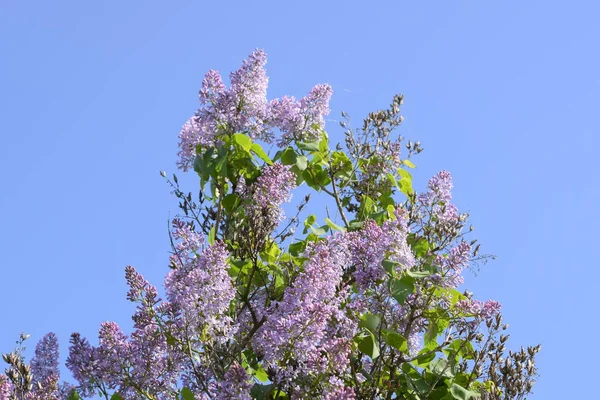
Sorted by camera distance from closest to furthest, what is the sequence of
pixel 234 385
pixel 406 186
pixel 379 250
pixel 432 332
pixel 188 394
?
pixel 234 385 → pixel 188 394 → pixel 379 250 → pixel 432 332 → pixel 406 186

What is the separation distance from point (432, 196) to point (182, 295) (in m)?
1.95

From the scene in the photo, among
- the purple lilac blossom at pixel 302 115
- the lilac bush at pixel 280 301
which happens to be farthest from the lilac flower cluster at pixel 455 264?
the purple lilac blossom at pixel 302 115

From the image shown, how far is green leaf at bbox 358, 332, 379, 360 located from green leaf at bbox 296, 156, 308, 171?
1.44m

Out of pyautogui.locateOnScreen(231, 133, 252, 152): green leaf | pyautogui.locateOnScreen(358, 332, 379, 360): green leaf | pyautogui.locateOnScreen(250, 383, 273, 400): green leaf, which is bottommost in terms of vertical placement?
pyautogui.locateOnScreen(250, 383, 273, 400): green leaf

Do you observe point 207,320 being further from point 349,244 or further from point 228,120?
point 228,120

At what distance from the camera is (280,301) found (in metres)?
5.81

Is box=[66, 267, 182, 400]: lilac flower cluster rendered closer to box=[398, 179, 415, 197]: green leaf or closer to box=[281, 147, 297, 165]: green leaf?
box=[281, 147, 297, 165]: green leaf

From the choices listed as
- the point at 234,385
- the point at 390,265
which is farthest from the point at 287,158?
the point at 234,385

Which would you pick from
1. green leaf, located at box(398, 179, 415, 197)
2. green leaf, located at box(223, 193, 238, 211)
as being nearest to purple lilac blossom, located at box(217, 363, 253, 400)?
green leaf, located at box(223, 193, 238, 211)

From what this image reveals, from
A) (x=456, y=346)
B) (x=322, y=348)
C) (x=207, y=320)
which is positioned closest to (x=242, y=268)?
(x=207, y=320)

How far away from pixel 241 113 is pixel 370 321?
1826mm

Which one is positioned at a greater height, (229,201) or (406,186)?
(406,186)

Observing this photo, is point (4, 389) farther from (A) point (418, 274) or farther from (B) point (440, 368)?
(B) point (440, 368)

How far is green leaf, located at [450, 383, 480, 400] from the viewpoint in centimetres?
581
